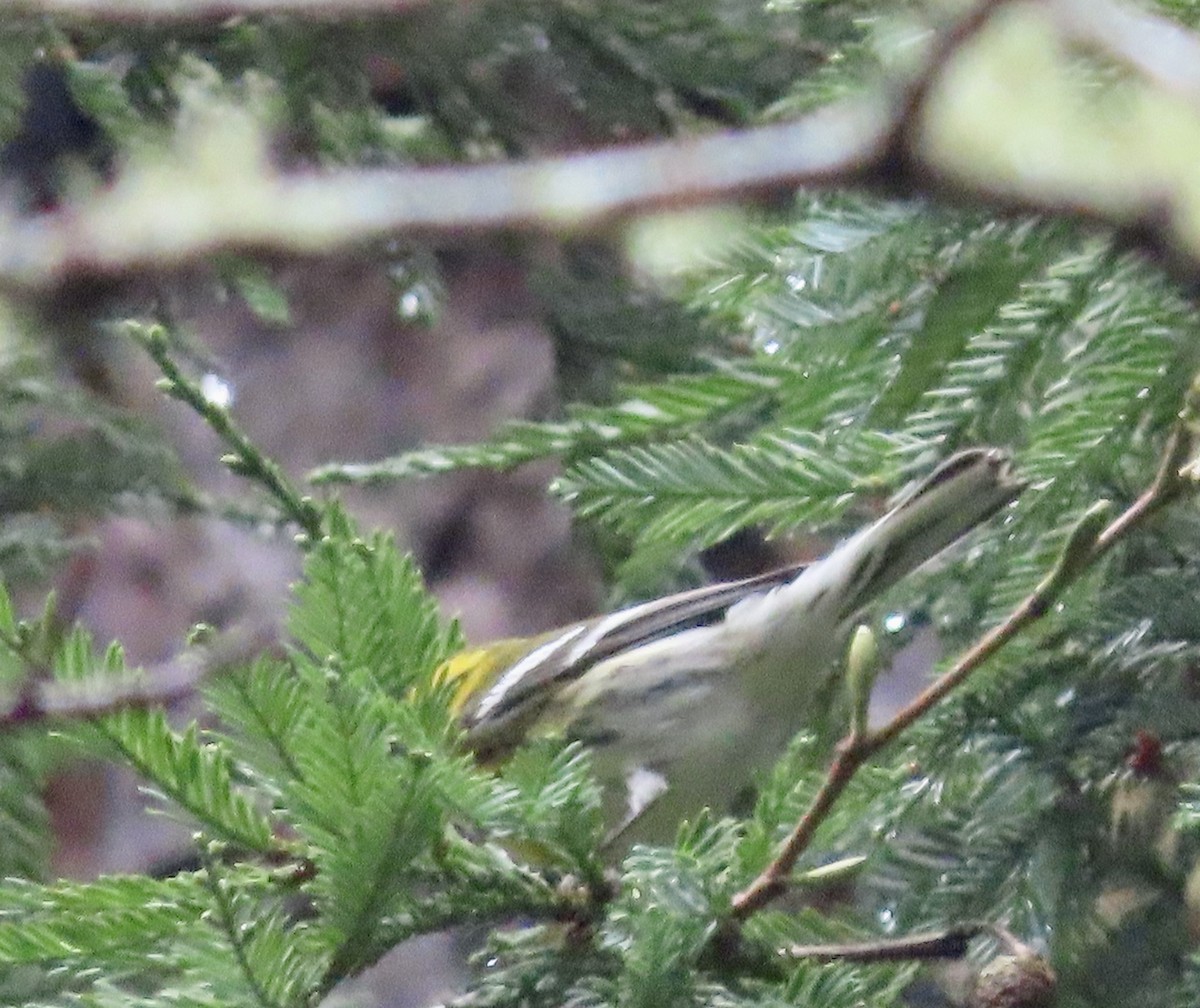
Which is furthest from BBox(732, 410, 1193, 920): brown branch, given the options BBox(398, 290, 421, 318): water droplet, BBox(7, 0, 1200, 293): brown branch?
BBox(398, 290, 421, 318): water droplet

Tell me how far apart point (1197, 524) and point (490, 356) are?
200 centimetres

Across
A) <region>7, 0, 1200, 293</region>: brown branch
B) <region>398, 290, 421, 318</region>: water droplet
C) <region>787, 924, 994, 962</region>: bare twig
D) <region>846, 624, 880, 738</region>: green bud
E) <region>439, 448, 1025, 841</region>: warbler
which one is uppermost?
<region>7, 0, 1200, 293</region>: brown branch

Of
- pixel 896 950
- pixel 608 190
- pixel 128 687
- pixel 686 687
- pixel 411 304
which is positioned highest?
pixel 608 190

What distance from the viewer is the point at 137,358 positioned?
3.04 meters

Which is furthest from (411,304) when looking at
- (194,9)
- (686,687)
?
(194,9)

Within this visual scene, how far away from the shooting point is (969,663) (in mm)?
707

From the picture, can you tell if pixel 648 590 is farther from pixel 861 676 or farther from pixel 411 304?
pixel 861 676

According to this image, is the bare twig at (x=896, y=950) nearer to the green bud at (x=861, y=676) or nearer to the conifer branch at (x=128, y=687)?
the green bud at (x=861, y=676)

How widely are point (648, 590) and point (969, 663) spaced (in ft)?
2.91

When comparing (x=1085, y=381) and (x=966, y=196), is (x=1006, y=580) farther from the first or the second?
(x=966, y=196)

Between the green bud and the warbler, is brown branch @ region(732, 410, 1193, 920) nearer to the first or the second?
the green bud

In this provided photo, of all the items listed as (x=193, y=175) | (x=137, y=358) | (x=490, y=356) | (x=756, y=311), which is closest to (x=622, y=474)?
(x=756, y=311)

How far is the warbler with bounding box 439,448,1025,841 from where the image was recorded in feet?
4.37

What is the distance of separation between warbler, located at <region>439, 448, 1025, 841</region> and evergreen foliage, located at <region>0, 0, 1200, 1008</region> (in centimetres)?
7
